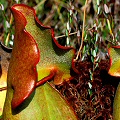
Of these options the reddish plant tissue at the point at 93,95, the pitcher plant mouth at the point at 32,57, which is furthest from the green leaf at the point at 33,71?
the reddish plant tissue at the point at 93,95

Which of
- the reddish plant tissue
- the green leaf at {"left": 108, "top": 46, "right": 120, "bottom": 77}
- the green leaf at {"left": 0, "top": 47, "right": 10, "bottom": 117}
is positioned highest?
the green leaf at {"left": 108, "top": 46, "right": 120, "bottom": 77}

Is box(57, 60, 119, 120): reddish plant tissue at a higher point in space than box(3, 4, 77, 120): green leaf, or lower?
lower

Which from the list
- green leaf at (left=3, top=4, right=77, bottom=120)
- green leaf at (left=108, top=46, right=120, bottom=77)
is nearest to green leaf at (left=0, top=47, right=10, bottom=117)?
green leaf at (left=3, top=4, right=77, bottom=120)

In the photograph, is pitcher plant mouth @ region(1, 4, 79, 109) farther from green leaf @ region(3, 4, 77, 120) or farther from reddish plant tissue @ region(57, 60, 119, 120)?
reddish plant tissue @ region(57, 60, 119, 120)

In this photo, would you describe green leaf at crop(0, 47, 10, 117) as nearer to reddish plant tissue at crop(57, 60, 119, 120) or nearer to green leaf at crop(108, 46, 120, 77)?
reddish plant tissue at crop(57, 60, 119, 120)

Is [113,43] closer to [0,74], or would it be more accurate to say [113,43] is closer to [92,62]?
[92,62]

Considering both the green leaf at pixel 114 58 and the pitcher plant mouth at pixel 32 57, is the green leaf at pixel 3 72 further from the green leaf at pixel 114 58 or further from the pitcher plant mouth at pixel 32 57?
the green leaf at pixel 114 58

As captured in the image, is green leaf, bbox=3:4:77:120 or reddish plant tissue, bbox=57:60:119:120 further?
reddish plant tissue, bbox=57:60:119:120

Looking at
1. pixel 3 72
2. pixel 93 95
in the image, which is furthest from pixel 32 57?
pixel 93 95

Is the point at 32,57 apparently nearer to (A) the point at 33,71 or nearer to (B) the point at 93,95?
(A) the point at 33,71
